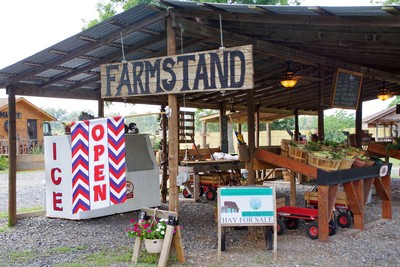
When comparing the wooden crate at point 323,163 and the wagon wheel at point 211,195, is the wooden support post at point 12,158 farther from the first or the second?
the wooden crate at point 323,163

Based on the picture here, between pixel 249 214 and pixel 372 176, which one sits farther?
pixel 372 176

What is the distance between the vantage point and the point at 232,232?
6832 mm

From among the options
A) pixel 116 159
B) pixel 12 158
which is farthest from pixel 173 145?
pixel 12 158

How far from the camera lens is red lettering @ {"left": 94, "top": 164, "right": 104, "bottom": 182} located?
17.6ft

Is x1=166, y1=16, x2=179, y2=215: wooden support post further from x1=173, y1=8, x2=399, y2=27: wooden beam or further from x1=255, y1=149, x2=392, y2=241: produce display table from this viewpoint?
x1=255, y1=149, x2=392, y2=241: produce display table

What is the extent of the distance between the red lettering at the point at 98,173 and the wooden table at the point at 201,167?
419cm

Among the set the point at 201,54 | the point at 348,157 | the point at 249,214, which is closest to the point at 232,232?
the point at 249,214

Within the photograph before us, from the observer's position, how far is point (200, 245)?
240 inches

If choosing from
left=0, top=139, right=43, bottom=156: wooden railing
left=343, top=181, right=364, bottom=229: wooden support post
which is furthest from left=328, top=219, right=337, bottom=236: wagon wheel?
left=0, top=139, right=43, bottom=156: wooden railing

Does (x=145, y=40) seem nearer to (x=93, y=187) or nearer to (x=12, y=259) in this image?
(x=93, y=187)

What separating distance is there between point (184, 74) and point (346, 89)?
4786mm

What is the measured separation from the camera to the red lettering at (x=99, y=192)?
5363 millimetres

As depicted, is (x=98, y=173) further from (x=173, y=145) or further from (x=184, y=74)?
(x=184, y=74)

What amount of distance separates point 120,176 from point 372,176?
4.35m
